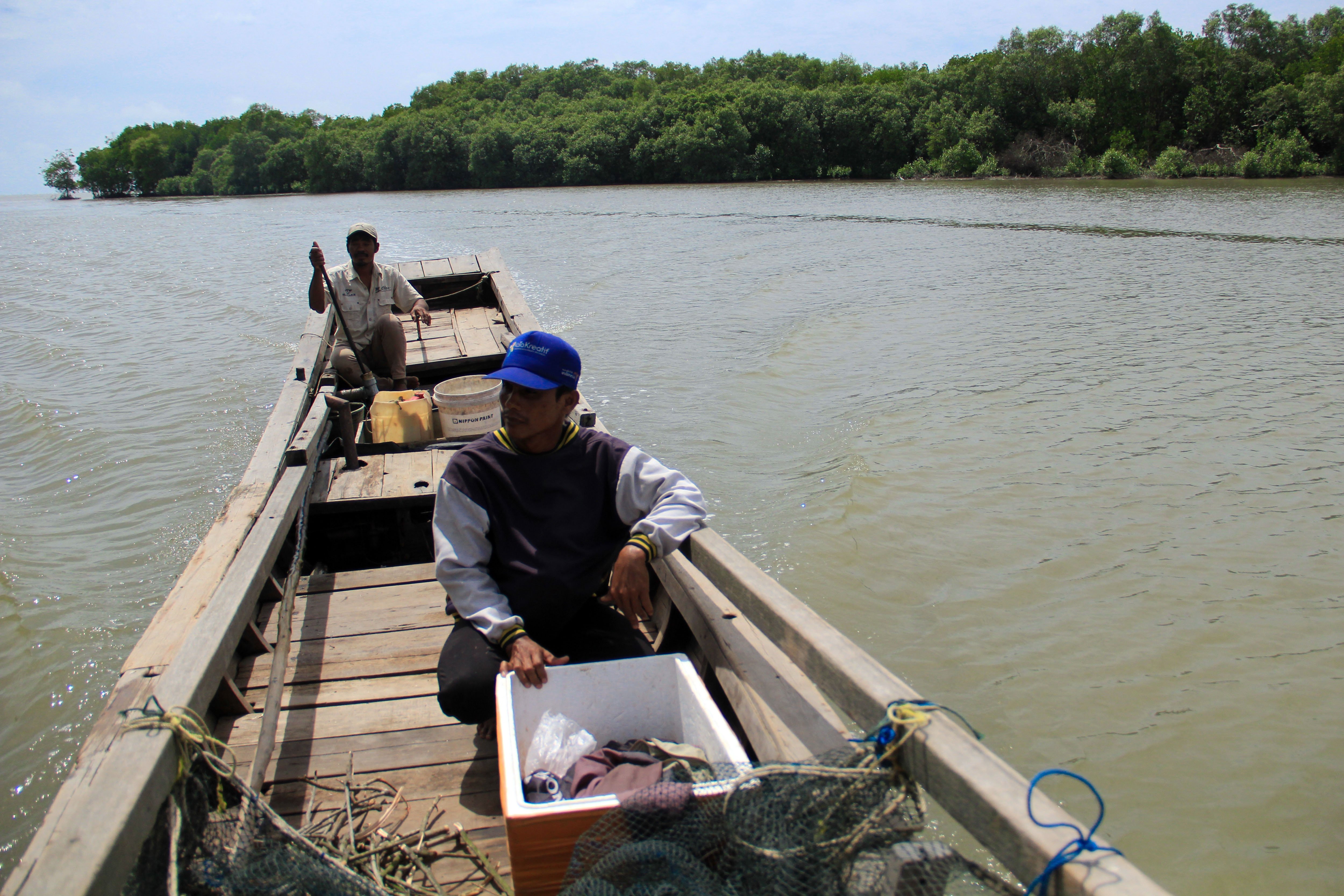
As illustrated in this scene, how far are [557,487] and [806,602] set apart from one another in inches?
123

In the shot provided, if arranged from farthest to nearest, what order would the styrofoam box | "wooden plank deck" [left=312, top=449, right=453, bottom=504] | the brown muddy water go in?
"wooden plank deck" [left=312, top=449, right=453, bottom=504]
the brown muddy water
the styrofoam box

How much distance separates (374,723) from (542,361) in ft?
4.46

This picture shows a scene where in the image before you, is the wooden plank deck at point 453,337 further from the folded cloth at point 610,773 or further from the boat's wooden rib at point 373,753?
the folded cloth at point 610,773

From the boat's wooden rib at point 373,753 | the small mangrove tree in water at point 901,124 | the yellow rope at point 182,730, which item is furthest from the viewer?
the small mangrove tree in water at point 901,124

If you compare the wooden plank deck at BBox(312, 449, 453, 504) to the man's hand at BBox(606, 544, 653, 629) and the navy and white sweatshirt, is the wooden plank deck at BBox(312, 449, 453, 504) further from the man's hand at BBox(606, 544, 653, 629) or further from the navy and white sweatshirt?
the man's hand at BBox(606, 544, 653, 629)

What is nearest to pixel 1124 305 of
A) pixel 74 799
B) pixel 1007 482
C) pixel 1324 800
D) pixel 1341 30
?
pixel 1007 482

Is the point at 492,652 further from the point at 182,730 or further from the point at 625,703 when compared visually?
the point at 182,730

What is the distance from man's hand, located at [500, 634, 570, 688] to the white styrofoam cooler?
0.07 ft

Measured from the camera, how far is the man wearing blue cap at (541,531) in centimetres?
253

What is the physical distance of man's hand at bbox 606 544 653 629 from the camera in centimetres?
256

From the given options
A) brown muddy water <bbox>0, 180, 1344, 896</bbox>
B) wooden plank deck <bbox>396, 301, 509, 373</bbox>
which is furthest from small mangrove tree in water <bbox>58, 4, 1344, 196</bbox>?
wooden plank deck <bbox>396, 301, 509, 373</bbox>

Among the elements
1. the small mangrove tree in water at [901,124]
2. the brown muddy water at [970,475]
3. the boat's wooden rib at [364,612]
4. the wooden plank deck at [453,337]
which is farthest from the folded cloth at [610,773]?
the small mangrove tree in water at [901,124]

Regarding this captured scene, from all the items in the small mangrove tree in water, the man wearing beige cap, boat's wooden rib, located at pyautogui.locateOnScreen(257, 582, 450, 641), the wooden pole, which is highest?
the small mangrove tree in water

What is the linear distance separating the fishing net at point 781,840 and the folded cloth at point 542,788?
0.39 metres
